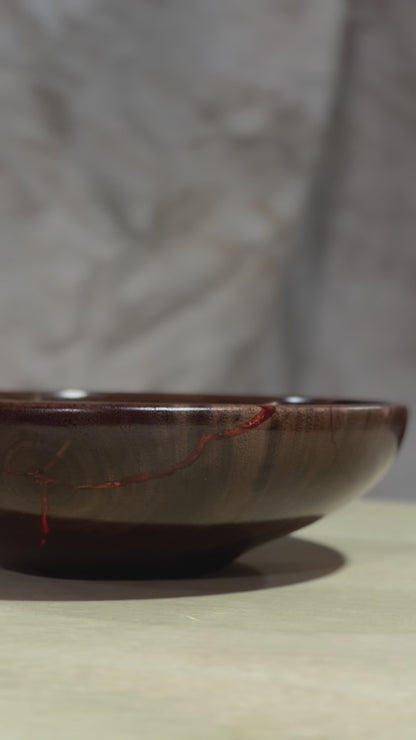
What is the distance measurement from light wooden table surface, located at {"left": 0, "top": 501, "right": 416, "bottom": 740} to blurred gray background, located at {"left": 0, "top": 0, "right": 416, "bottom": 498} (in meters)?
0.81

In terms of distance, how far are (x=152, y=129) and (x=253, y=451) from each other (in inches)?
38.6

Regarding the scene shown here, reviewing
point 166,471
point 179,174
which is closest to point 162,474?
point 166,471

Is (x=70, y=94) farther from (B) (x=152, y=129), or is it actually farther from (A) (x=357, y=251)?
(A) (x=357, y=251)

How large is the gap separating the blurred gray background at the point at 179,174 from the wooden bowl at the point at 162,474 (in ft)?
2.82

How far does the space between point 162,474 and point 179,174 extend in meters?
0.97

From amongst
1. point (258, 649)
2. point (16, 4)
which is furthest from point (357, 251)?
point (258, 649)

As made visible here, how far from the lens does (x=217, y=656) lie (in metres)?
0.39

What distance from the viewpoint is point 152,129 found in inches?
54.4

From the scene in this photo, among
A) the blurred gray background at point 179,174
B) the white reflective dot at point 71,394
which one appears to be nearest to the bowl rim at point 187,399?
the white reflective dot at point 71,394

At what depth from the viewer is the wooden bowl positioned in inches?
17.6

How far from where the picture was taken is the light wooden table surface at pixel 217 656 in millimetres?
329

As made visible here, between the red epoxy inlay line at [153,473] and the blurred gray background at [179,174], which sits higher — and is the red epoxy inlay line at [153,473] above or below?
below

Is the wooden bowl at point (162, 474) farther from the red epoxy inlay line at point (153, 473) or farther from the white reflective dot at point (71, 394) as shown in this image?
the white reflective dot at point (71, 394)

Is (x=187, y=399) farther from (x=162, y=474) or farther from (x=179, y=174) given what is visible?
(x=179, y=174)
